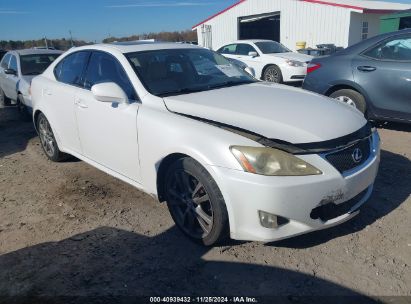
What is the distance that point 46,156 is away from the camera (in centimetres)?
575

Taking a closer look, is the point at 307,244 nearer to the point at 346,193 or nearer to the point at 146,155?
the point at 346,193

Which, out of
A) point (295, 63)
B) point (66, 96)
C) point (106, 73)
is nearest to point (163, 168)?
point (106, 73)

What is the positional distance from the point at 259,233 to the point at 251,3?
76.3ft

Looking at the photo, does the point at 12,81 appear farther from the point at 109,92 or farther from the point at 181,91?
the point at 181,91

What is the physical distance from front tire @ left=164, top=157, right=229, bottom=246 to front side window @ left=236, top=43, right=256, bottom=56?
10.4m

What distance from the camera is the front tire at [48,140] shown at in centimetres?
517

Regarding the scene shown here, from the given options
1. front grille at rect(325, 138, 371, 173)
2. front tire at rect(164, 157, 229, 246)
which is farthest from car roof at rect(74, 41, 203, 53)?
front grille at rect(325, 138, 371, 173)

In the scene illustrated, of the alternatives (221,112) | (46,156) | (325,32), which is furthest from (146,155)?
(325,32)

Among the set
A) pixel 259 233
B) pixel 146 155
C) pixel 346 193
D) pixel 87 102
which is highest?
pixel 87 102

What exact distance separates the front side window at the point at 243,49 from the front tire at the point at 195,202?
10.4m

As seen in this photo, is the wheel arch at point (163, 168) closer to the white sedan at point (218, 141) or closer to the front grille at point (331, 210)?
the white sedan at point (218, 141)

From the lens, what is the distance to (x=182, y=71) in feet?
12.9

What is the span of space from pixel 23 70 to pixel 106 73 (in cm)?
550

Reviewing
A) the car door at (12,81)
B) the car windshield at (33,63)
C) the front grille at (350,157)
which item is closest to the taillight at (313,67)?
the front grille at (350,157)
